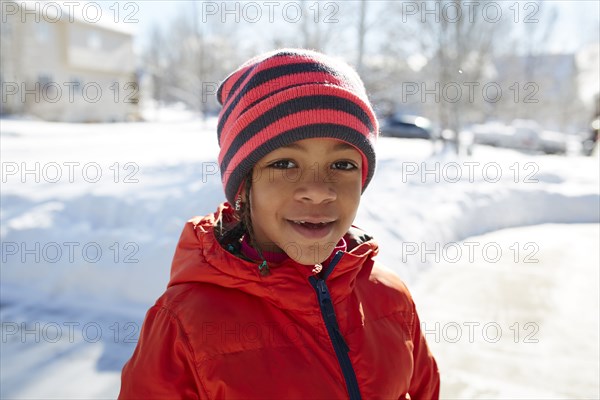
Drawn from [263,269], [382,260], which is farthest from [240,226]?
[382,260]

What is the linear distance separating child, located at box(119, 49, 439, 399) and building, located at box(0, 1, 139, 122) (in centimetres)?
1854

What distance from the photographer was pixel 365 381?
1.22 metres

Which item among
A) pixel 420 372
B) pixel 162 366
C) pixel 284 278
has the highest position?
pixel 284 278

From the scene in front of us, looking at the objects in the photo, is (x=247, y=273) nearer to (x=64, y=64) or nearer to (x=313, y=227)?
(x=313, y=227)

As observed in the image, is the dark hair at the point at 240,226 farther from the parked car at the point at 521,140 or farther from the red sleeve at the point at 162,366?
the parked car at the point at 521,140

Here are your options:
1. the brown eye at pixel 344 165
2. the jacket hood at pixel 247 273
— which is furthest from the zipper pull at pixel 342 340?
the brown eye at pixel 344 165

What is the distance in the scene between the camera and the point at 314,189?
3.98 feet

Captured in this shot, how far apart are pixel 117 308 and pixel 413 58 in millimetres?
11451

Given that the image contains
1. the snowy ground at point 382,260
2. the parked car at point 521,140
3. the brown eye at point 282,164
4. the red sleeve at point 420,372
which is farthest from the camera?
the parked car at point 521,140

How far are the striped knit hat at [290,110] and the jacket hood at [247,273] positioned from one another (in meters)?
0.20

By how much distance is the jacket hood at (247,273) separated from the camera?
1223mm

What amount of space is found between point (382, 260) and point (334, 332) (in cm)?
204

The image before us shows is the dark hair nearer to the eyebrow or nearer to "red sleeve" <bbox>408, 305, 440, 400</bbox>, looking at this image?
the eyebrow

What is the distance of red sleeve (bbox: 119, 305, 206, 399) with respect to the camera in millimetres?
1092
